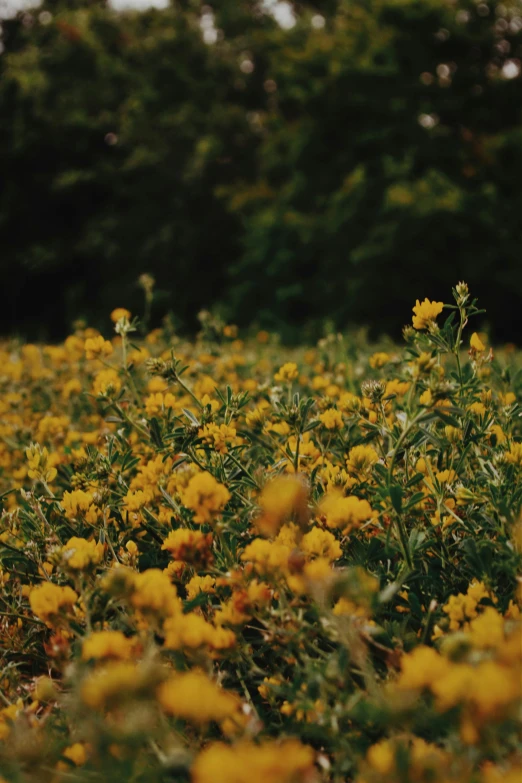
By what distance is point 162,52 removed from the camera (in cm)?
1669

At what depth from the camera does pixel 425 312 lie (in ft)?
5.50

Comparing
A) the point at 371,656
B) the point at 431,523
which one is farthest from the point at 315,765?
the point at 431,523

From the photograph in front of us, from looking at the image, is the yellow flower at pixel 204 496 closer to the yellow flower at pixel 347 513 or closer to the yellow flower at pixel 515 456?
the yellow flower at pixel 347 513

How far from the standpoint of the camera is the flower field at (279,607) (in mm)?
860

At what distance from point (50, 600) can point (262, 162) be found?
16.7 m

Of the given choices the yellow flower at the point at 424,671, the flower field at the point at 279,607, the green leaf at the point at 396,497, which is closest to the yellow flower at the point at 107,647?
the flower field at the point at 279,607

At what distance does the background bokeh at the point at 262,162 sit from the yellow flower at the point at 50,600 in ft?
39.9

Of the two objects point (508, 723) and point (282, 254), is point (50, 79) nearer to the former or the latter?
point (282, 254)

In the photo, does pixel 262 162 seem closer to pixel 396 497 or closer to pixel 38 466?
pixel 38 466

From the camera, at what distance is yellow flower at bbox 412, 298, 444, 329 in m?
1.66

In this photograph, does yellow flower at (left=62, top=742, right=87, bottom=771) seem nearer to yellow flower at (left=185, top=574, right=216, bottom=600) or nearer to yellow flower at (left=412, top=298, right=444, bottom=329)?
yellow flower at (left=185, top=574, right=216, bottom=600)

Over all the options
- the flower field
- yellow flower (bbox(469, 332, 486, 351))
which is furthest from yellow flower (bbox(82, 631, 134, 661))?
yellow flower (bbox(469, 332, 486, 351))

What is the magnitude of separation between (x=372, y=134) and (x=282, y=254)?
3.12m

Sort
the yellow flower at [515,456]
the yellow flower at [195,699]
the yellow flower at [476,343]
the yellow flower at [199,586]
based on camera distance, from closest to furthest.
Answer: the yellow flower at [195,699], the yellow flower at [199,586], the yellow flower at [515,456], the yellow flower at [476,343]
